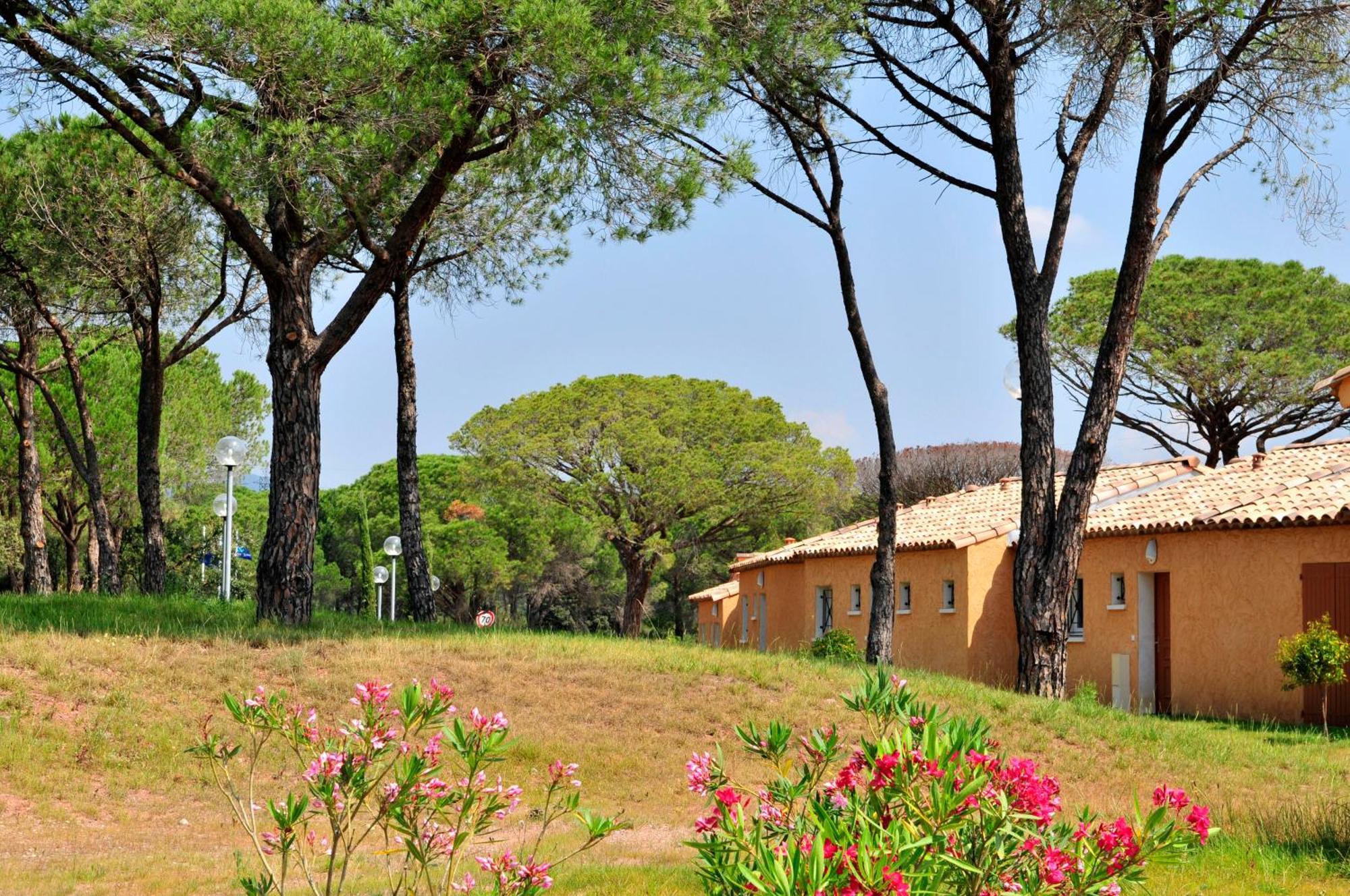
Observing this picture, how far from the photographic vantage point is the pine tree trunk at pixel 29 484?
2427cm

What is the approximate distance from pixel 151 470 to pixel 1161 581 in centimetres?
1736

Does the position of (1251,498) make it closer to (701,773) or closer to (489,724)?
(701,773)

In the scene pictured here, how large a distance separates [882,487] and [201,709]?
10.2 metres

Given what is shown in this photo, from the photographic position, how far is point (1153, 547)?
67.5ft

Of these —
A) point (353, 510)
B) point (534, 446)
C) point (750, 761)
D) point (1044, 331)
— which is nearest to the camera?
point (750, 761)

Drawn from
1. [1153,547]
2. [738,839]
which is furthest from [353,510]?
[738,839]

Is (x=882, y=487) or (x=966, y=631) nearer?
(x=882, y=487)

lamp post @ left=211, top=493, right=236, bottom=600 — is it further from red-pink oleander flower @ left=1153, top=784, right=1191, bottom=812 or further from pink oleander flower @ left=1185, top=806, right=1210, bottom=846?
pink oleander flower @ left=1185, top=806, right=1210, bottom=846

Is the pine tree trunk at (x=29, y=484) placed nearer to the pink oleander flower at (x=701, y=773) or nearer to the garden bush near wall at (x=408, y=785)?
the garden bush near wall at (x=408, y=785)

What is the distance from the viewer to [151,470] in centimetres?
2011

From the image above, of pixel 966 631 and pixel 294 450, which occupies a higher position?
pixel 294 450

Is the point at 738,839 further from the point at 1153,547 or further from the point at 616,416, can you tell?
the point at 616,416

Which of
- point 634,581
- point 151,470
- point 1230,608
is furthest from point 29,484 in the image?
point 1230,608

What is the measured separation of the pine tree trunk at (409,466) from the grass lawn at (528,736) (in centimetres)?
188
